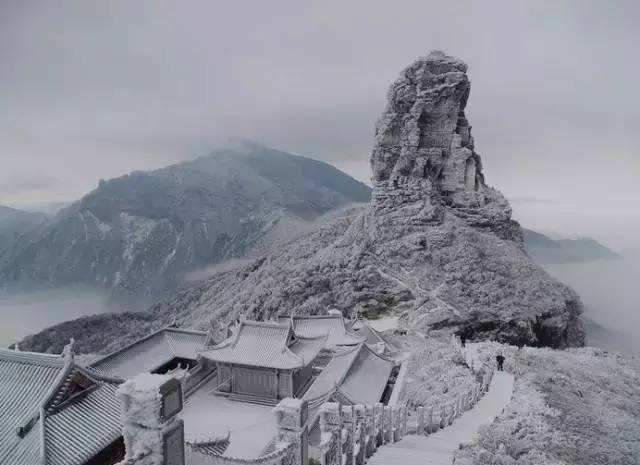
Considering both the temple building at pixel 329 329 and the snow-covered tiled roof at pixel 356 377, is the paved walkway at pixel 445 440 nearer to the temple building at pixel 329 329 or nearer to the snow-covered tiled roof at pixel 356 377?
the snow-covered tiled roof at pixel 356 377

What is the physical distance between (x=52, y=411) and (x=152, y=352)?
13.8 m

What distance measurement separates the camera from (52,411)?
12.3 m

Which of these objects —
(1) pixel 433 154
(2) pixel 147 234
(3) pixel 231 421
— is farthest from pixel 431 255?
(2) pixel 147 234

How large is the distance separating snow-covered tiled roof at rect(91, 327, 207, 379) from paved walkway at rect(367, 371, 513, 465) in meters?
15.1

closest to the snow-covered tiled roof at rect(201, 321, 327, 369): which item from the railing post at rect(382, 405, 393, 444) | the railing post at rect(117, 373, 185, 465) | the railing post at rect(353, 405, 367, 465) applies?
the railing post at rect(382, 405, 393, 444)

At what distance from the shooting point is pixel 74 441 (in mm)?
11945

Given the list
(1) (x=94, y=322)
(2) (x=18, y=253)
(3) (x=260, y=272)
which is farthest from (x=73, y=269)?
(3) (x=260, y=272)

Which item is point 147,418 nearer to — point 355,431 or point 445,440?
point 355,431

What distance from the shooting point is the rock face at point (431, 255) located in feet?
142

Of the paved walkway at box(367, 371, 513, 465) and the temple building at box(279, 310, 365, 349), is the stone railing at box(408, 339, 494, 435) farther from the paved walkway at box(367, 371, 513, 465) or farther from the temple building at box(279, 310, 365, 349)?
the temple building at box(279, 310, 365, 349)

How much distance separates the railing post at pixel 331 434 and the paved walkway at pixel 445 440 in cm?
156

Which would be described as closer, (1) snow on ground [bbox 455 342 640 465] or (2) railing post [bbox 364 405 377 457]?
(2) railing post [bbox 364 405 377 457]

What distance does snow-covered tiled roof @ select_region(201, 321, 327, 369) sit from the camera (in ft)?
76.1

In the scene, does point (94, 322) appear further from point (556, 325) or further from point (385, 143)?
point (556, 325)
